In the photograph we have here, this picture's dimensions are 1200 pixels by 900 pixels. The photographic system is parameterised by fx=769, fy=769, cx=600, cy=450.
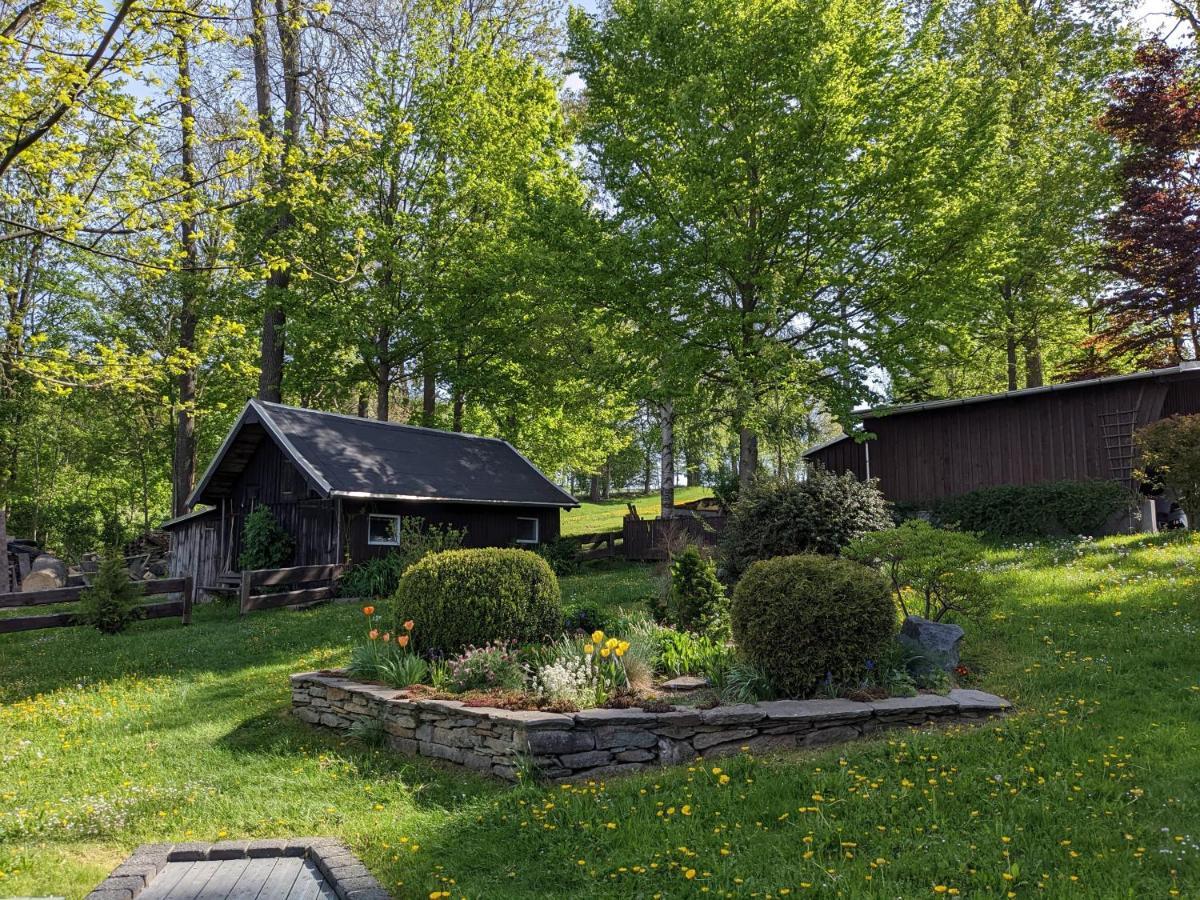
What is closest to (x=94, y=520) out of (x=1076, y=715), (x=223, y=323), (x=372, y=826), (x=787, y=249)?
(x=223, y=323)

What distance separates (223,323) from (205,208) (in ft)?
7.78

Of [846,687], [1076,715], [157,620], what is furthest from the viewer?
[157,620]

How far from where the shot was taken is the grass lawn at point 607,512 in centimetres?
3484

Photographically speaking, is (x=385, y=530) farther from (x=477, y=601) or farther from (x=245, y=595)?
(x=477, y=601)

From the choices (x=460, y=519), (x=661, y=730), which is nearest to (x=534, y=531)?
(x=460, y=519)

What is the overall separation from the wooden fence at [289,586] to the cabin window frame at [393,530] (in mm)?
1149

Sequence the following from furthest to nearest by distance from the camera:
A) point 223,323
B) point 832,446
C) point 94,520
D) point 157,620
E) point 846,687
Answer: point 94,520
point 832,446
point 157,620
point 223,323
point 846,687

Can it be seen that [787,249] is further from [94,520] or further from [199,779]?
[94,520]

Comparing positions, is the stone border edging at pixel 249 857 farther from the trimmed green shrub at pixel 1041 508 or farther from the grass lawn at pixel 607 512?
the grass lawn at pixel 607 512

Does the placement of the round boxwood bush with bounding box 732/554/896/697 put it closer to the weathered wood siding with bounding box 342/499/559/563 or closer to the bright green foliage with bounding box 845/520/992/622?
the bright green foliage with bounding box 845/520/992/622

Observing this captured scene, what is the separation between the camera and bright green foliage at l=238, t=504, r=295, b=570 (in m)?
17.4

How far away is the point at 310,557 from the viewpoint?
56.6 feet

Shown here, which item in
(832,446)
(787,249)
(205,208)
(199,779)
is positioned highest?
(787,249)

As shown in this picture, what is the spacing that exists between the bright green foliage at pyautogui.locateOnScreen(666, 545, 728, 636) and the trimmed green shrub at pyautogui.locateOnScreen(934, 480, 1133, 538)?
289 inches
